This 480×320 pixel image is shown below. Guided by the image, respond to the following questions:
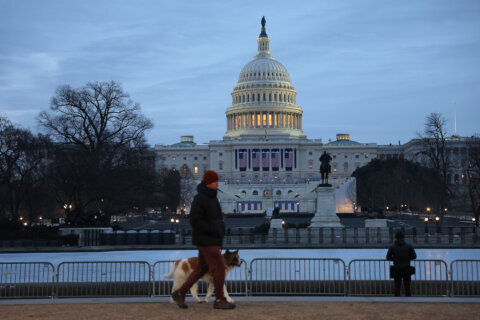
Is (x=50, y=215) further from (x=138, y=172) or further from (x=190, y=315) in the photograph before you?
(x=190, y=315)

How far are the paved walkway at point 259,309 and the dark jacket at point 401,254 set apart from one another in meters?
2.19

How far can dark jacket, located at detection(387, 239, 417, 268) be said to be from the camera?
53.4 feet

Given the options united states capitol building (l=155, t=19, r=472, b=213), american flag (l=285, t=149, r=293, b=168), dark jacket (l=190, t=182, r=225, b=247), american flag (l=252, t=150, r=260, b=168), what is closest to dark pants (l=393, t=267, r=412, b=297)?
dark jacket (l=190, t=182, r=225, b=247)

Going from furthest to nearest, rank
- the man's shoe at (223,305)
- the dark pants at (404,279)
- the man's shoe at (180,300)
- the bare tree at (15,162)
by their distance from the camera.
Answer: the bare tree at (15,162), the dark pants at (404,279), the man's shoe at (180,300), the man's shoe at (223,305)

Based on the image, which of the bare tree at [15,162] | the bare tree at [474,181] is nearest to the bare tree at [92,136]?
the bare tree at [15,162]

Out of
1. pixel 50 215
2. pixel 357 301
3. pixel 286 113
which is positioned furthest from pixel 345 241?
pixel 286 113

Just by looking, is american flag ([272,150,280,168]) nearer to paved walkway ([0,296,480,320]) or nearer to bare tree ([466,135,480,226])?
bare tree ([466,135,480,226])

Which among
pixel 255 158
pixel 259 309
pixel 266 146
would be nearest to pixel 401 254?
pixel 259 309

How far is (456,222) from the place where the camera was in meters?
67.3

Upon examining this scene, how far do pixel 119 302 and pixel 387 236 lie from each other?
31413mm

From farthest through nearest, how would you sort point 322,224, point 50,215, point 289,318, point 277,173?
point 277,173, point 50,215, point 322,224, point 289,318

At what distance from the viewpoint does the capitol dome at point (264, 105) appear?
541 ft

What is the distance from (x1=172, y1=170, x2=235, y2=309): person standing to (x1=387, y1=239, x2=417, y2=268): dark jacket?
531 cm

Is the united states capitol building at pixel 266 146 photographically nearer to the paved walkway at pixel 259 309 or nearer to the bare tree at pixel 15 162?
the bare tree at pixel 15 162
